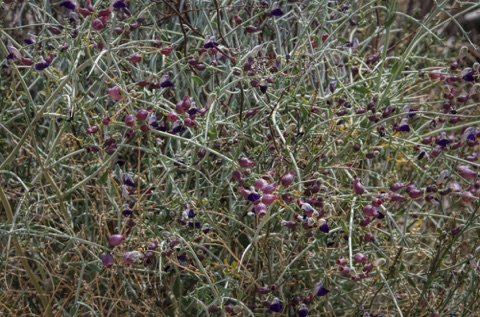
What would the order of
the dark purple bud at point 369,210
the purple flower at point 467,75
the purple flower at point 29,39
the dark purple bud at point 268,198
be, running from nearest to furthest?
the dark purple bud at point 268,198 < the dark purple bud at point 369,210 < the purple flower at point 467,75 < the purple flower at point 29,39

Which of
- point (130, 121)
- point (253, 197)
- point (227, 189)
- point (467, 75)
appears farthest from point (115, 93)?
point (467, 75)

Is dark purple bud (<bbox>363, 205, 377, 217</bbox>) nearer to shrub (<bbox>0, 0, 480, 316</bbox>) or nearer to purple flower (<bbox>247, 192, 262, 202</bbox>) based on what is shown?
shrub (<bbox>0, 0, 480, 316</bbox>)

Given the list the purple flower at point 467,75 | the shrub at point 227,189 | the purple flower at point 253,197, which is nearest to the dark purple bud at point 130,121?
the shrub at point 227,189

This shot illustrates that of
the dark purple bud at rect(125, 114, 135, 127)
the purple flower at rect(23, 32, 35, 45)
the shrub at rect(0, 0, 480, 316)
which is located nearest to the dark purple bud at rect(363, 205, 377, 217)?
the shrub at rect(0, 0, 480, 316)

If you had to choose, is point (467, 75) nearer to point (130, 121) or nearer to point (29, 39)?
point (130, 121)

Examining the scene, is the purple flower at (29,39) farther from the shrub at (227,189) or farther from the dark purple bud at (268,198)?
the dark purple bud at (268,198)

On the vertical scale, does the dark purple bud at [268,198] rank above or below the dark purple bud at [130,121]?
below

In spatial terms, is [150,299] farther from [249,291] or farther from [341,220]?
[341,220]

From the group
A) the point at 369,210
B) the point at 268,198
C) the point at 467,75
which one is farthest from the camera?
the point at 467,75

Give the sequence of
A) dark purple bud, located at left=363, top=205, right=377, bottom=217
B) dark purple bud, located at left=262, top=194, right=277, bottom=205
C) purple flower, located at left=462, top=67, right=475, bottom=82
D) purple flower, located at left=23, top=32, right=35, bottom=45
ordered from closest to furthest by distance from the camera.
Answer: dark purple bud, located at left=262, top=194, right=277, bottom=205 < dark purple bud, located at left=363, top=205, right=377, bottom=217 < purple flower, located at left=462, top=67, right=475, bottom=82 < purple flower, located at left=23, top=32, right=35, bottom=45

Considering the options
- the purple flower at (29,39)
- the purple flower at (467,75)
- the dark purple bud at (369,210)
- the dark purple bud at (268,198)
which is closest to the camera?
the dark purple bud at (268,198)

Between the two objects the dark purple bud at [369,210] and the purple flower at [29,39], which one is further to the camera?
the purple flower at [29,39]

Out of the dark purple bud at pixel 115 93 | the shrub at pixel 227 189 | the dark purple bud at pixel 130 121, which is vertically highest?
the dark purple bud at pixel 115 93

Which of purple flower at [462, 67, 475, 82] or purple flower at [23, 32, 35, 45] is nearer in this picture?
purple flower at [462, 67, 475, 82]
